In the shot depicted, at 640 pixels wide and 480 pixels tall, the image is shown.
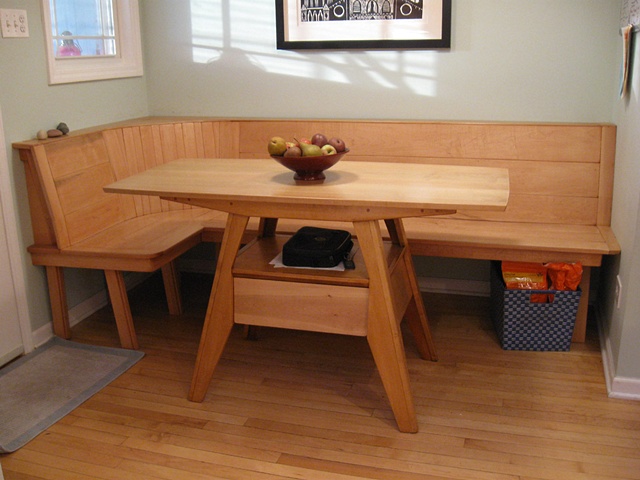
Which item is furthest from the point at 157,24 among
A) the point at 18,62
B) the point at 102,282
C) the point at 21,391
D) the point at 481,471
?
the point at 481,471

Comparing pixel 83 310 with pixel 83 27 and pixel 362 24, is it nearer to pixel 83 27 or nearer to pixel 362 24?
pixel 83 27

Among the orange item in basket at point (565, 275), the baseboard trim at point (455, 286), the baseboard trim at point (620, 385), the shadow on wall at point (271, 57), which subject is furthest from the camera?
the baseboard trim at point (455, 286)

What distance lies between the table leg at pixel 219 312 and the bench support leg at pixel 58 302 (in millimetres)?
831

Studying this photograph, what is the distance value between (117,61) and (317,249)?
5.96ft

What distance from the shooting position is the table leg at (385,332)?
87.1 inches

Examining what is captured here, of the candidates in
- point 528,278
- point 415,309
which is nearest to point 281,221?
point 415,309

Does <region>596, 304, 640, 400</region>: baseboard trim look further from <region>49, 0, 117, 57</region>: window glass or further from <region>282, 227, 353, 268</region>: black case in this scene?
<region>49, 0, 117, 57</region>: window glass

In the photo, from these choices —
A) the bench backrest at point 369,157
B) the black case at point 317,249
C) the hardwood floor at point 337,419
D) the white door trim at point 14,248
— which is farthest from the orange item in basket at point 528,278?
the white door trim at point 14,248

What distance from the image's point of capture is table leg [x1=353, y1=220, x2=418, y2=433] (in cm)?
221

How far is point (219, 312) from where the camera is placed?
2.43m

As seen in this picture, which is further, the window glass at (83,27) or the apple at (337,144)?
the window glass at (83,27)

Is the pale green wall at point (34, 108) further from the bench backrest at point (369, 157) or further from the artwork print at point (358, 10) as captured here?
the artwork print at point (358, 10)

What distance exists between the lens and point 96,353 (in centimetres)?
287

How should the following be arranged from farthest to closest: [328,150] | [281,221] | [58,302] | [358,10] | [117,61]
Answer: [117,61] < [358,10] < [281,221] < [58,302] < [328,150]
